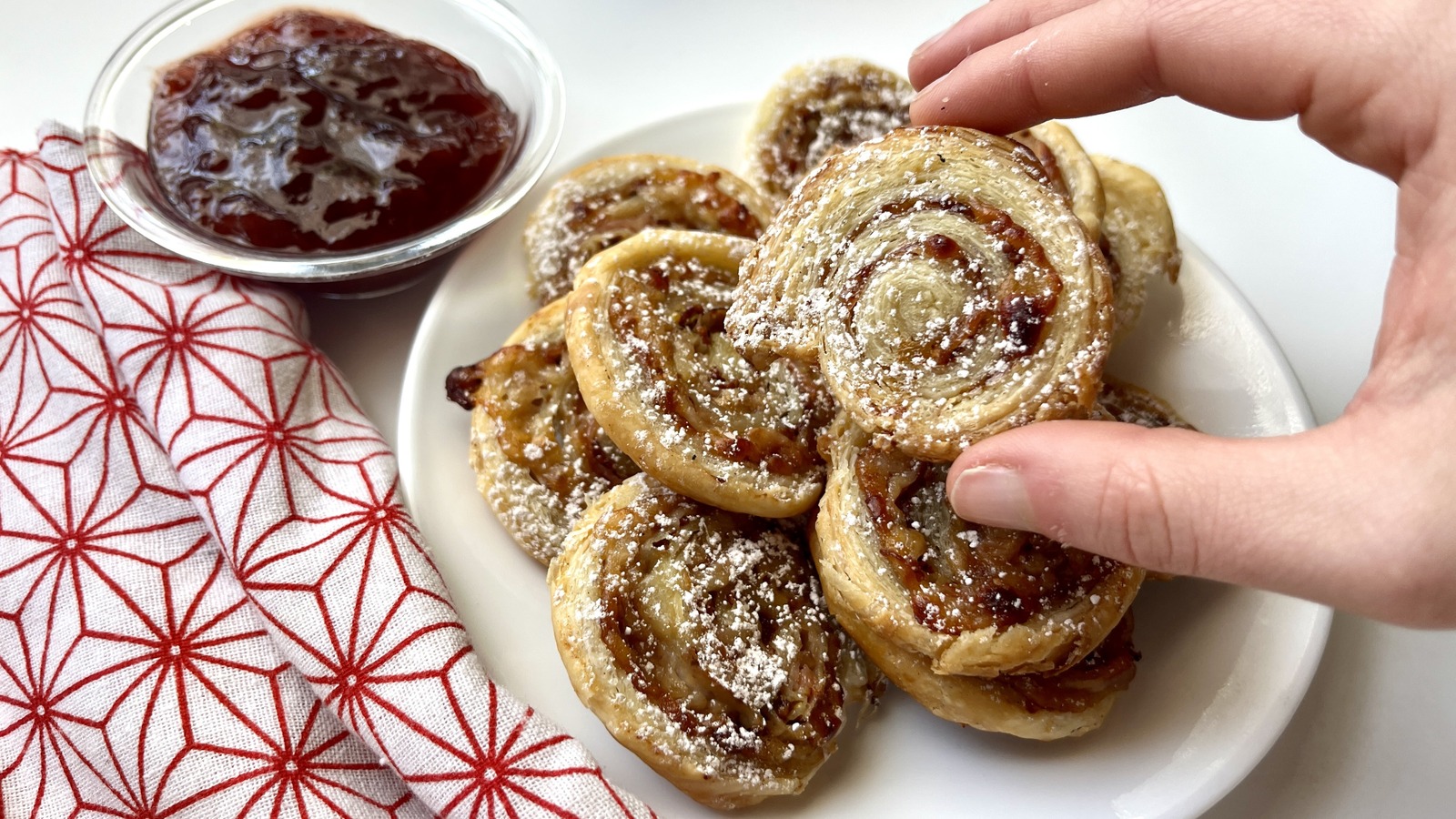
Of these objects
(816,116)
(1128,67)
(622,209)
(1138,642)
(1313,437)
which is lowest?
(1138,642)

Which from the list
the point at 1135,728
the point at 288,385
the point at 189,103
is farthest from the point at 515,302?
the point at 1135,728

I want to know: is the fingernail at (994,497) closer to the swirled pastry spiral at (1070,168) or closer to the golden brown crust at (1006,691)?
the golden brown crust at (1006,691)

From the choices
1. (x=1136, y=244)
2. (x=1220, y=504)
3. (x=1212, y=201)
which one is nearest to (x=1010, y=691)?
(x=1220, y=504)

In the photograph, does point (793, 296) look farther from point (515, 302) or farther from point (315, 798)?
point (315, 798)

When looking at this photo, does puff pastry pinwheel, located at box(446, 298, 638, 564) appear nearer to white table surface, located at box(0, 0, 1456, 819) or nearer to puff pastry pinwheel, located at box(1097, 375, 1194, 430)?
white table surface, located at box(0, 0, 1456, 819)

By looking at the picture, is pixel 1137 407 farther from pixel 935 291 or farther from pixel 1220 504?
pixel 1220 504

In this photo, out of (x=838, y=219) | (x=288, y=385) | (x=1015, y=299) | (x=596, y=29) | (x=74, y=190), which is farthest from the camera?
(x=596, y=29)

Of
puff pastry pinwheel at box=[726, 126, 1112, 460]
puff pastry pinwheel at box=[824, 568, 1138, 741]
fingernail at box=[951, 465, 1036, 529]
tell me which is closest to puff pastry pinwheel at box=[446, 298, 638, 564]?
puff pastry pinwheel at box=[726, 126, 1112, 460]
